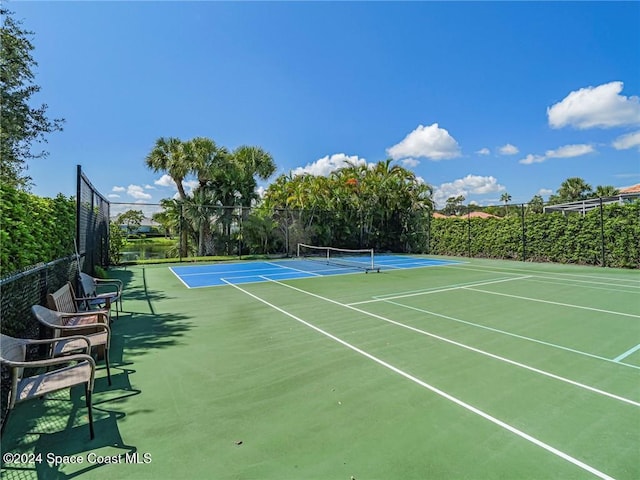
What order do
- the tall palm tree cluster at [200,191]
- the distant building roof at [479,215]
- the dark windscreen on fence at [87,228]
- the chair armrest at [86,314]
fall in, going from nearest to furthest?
the chair armrest at [86,314] < the dark windscreen on fence at [87,228] < the tall palm tree cluster at [200,191] < the distant building roof at [479,215]

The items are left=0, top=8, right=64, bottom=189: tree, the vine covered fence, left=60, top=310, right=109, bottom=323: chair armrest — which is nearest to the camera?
left=60, top=310, right=109, bottom=323: chair armrest

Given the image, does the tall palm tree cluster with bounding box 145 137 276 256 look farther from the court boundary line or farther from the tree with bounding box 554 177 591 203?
the tree with bounding box 554 177 591 203

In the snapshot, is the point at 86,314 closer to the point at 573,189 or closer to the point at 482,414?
the point at 482,414

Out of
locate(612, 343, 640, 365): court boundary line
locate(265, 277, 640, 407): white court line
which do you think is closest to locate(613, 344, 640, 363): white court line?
locate(612, 343, 640, 365): court boundary line

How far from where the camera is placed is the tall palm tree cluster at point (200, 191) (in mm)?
17047

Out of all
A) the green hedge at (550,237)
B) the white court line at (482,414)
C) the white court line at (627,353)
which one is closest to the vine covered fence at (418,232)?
the green hedge at (550,237)

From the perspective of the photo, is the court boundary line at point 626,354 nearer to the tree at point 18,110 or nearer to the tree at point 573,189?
the tree at point 18,110

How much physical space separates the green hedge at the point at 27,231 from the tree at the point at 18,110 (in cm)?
672

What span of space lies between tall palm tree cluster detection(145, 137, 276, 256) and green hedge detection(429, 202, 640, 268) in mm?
13202

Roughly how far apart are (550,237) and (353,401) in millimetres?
16855

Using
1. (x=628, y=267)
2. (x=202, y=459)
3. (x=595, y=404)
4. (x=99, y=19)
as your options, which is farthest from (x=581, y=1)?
(x=202, y=459)

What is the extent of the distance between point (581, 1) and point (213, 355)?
48.5 ft

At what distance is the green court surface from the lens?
6.88ft

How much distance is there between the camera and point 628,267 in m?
13.2
